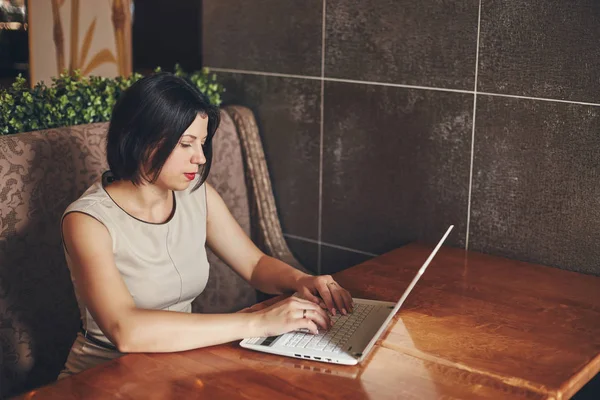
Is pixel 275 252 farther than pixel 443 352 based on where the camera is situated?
Yes

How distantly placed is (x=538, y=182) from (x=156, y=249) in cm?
114

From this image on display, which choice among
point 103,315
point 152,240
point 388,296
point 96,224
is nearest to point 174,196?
point 152,240

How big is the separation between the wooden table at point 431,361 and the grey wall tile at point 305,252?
29.4 inches

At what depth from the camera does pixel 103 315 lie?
1.66m

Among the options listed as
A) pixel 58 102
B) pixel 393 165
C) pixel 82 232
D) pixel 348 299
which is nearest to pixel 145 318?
pixel 82 232

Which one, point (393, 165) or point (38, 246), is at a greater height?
point (393, 165)

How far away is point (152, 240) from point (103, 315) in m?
0.30

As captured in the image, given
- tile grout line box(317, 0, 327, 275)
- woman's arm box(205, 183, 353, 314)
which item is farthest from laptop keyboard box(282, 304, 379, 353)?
tile grout line box(317, 0, 327, 275)

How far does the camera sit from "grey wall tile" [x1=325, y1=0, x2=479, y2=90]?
2338 mm

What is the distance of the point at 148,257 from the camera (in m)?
1.89

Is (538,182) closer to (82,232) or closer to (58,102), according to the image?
(82,232)

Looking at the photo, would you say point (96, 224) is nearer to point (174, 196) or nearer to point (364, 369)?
point (174, 196)

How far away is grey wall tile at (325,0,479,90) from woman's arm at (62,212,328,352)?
1023 mm

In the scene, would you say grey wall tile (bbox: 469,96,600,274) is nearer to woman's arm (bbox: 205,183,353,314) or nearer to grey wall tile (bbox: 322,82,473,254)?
grey wall tile (bbox: 322,82,473,254)
